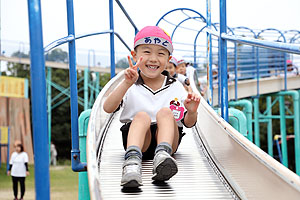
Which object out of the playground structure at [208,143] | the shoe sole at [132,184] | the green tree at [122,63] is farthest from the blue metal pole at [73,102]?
the green tree at [122,63]

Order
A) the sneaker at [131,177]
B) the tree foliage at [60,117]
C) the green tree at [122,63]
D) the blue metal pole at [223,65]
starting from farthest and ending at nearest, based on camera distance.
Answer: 1. the tree foliage at [60,117]
2. the green tree at [122,63]
3. the blue metal pole at [223,65]
4. the sneaker at [131,177]

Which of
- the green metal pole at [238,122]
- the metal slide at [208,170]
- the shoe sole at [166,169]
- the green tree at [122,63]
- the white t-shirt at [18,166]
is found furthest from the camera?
the green tree at [122,63]

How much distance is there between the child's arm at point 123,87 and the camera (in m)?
2.38

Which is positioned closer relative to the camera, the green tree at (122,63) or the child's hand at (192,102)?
the child's hand at (192,102)

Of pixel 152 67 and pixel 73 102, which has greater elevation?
pixel 152 67

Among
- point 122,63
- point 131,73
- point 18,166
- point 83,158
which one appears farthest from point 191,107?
point 122,63

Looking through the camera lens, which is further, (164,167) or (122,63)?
(122,63)

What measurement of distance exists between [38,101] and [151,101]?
1503 mm

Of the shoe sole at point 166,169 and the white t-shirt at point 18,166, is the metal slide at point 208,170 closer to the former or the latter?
the shoe sole at point 166,169

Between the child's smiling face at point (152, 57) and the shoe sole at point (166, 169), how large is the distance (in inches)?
29.7

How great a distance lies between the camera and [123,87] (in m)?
2.51

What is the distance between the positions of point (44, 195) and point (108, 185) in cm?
84

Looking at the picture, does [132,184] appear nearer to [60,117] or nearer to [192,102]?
[192,102]

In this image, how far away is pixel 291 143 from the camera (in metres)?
24.8
